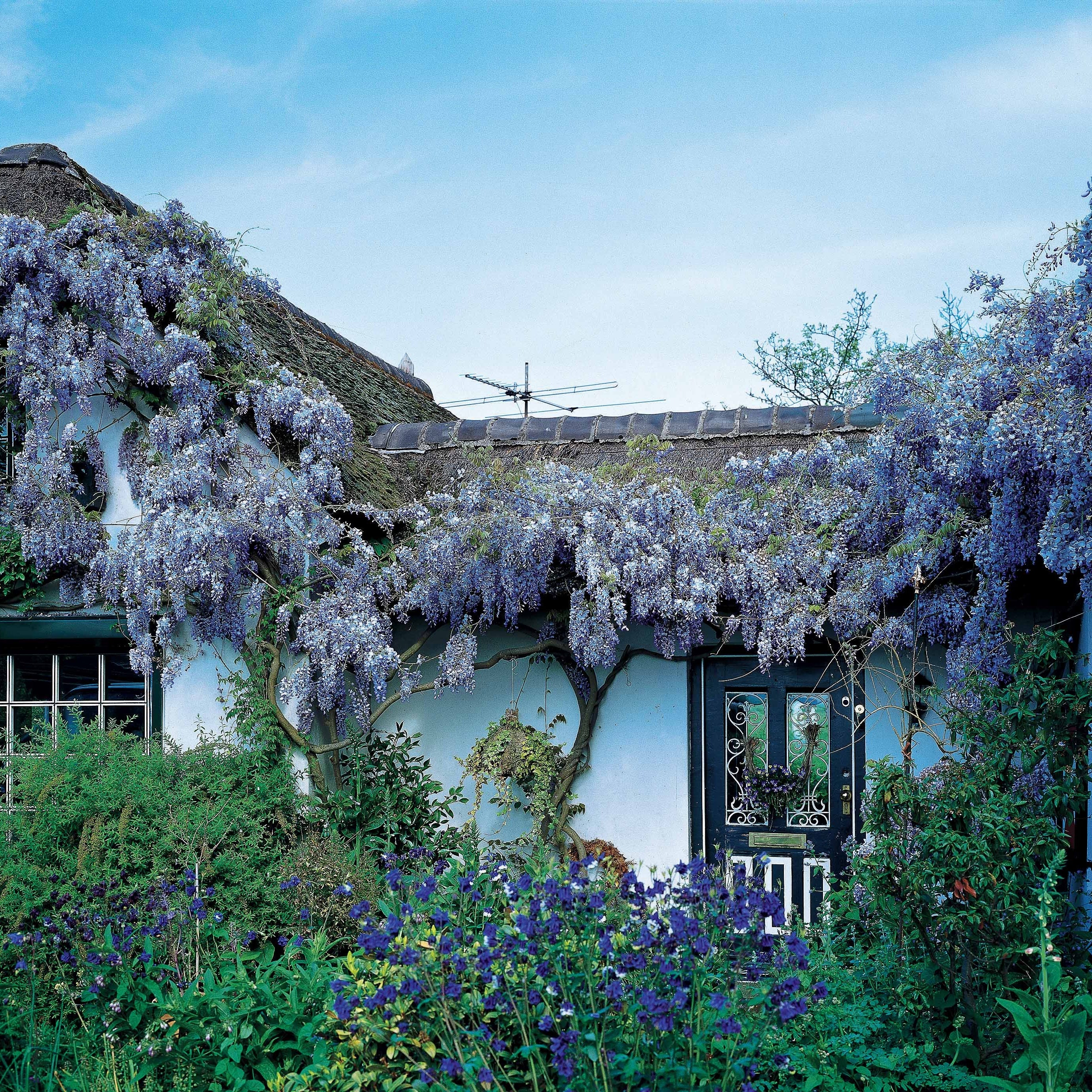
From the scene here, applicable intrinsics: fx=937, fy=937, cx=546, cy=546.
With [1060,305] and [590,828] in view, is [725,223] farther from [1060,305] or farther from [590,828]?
[590,828]

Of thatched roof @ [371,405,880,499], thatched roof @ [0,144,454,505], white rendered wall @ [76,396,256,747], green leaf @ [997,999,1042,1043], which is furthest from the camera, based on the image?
thatched roof @ [371,405,880,499]

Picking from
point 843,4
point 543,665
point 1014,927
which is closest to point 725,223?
point 843,4

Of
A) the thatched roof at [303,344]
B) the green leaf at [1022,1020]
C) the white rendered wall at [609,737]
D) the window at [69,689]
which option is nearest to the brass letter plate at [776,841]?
the white rendered wall at [609,737]

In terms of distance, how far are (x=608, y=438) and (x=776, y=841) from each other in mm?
3032

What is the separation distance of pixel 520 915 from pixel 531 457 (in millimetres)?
4473

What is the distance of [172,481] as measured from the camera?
5.28 metres

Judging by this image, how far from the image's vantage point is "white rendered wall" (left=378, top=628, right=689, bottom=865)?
223 inches

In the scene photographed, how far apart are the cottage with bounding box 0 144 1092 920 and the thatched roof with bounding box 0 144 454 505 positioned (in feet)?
0.07

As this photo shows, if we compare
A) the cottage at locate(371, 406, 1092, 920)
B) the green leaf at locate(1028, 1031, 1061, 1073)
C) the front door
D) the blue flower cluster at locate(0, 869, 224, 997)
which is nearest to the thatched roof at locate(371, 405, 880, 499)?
the cottage at locate(371, 406, 1092, 920)

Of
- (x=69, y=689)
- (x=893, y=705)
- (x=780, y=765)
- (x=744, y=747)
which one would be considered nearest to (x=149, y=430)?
(x=69, y=689)

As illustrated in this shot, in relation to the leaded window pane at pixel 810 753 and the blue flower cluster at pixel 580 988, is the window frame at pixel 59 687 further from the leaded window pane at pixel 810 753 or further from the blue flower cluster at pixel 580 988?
the leaded window pane at pixel 810 753

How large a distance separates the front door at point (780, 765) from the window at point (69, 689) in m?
3.41

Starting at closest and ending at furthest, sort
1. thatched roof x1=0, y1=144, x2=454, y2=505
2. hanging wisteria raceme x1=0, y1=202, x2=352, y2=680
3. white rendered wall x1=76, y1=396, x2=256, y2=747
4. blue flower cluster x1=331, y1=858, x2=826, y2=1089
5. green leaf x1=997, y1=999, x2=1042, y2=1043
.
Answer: blue flower cluster x1=331, y1=858, x2=826, y2=1089 → green leaf x1=997, y1=999, x2=1042, y2=1043 → hanging wisteria raceme x1=0, y1=202, x2=352, y2=680 → white rendered wall x1=76, y1=396, x2=256, y2=747 → thatched roof x1=0, y1=144, x2=454, y2=505

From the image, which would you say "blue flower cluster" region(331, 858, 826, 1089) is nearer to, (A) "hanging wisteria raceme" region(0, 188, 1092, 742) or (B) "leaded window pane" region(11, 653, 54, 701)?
(A) "hanging wisteria raceme" region(0, 188, 1092, 742)
